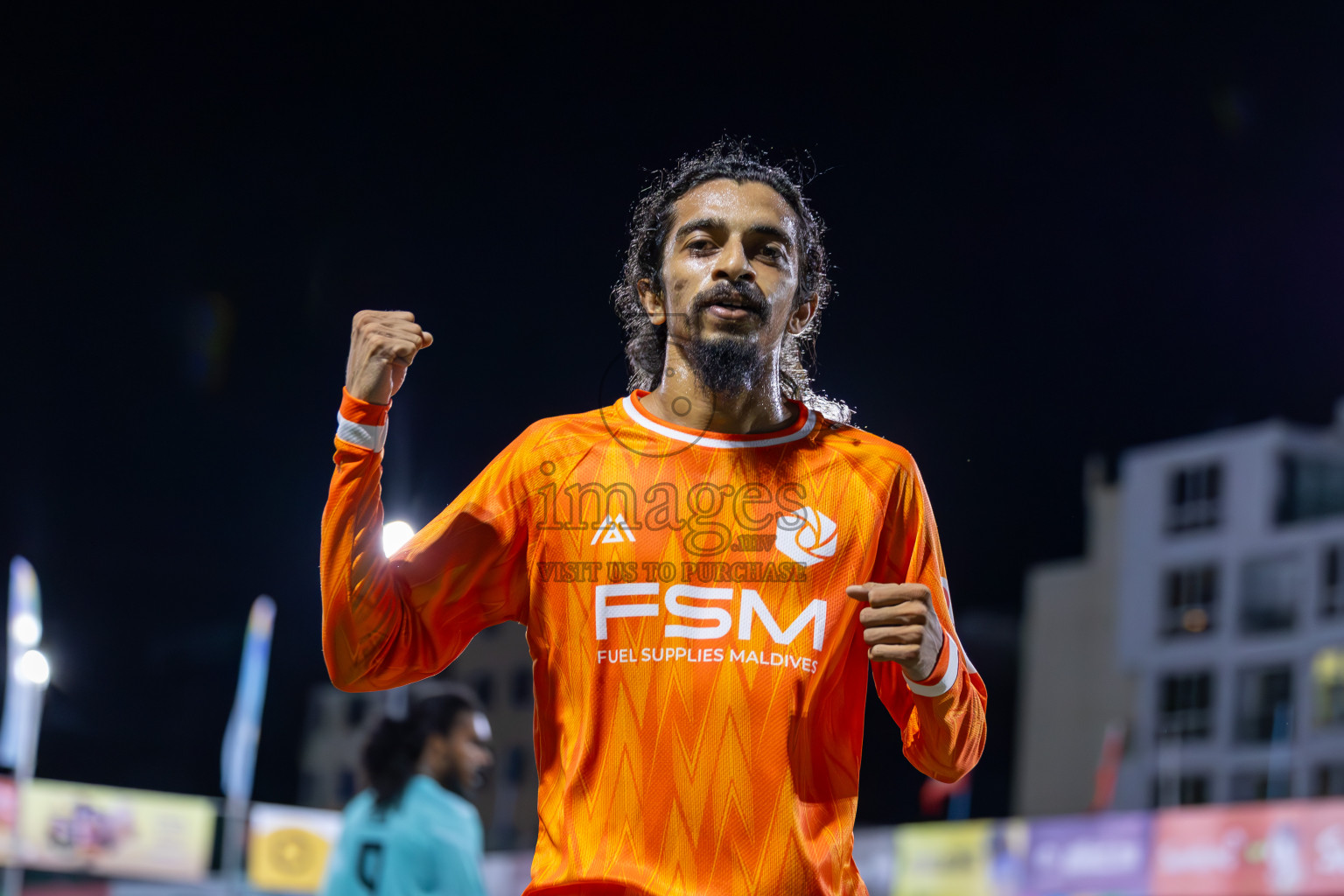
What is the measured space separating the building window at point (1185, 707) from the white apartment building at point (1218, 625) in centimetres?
4

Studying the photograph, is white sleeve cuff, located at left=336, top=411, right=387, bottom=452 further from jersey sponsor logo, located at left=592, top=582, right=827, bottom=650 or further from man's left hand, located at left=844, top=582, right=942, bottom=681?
man's left hand, located at left=844, top=582, right=942, bottom=681

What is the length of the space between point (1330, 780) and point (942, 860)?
15.2 meters

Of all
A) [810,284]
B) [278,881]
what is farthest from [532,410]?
[278,881]

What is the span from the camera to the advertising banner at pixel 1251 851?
52.2 feet

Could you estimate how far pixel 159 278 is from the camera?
7082 millimetres

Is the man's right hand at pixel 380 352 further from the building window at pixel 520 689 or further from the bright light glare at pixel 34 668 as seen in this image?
the building window at pixel 520 689

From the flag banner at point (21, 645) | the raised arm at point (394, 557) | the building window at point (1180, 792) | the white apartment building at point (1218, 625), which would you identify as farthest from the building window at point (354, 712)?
the raised arm at point (394, 557)

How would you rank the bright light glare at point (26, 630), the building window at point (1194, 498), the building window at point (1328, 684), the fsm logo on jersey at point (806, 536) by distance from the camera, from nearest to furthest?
the fsm logo on jersey at point (806, 536)
the bright light glare at point (26, 630)
the building window at point (1328, 684)
the building window at point (1194, 498)

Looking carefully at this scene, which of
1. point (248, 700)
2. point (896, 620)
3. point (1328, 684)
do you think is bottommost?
point (248, 700)

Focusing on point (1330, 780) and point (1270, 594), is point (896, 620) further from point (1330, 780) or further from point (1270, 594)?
point (1270, 594)

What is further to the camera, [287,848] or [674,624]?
[287,848]

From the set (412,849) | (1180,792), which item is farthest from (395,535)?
(1180,792)

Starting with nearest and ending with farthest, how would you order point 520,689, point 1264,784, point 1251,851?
1. point 1251,851
2. point 520,689
3. point 1264,784

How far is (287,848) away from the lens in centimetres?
1825
